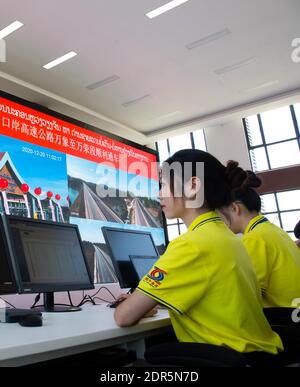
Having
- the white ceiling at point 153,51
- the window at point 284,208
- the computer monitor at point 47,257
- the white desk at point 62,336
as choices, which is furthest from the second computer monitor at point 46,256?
the window at point 284,208

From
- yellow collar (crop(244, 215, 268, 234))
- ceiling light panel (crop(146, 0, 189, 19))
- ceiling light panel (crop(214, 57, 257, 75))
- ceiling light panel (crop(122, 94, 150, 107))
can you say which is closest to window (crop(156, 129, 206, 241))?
ceiling light panel (crop(122, 94, 150, 107))

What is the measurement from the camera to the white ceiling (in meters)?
3.87

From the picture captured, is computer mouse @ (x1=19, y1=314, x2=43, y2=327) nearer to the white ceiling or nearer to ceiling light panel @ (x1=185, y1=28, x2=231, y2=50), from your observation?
the white ceiling

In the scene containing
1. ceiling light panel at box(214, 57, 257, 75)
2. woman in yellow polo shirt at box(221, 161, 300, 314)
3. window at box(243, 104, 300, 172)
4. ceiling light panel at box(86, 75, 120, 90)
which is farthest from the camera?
window at box(243, 104, 300, 172)

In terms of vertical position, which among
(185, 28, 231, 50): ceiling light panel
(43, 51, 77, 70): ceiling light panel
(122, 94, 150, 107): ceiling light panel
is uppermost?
(43, 51, 77, 70): ceiling light panel

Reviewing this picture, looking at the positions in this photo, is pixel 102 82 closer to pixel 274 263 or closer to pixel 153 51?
pixel 153 51

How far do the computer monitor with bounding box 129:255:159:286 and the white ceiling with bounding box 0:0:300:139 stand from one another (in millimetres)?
2885

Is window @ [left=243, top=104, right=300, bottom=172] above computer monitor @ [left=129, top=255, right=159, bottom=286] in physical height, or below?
above

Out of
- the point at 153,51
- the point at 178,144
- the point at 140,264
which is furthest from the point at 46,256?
the point at 178,144

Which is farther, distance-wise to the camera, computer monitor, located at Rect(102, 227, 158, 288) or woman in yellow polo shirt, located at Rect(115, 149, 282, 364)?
computer monitor, located at Rect(102, 227, 158, 288)

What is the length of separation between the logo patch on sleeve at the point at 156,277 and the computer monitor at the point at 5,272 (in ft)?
2.13

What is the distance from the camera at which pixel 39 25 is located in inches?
157

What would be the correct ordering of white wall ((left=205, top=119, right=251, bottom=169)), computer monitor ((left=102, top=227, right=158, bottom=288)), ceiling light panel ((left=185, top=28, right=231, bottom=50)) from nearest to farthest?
computer monitor ((left=102, top=227, right=158, bottom=288)) → ceiling light panel ((left=185, top=28, right=231, bottom=50)) → white wall ((left=205, top=119, right=251, bottom=169))

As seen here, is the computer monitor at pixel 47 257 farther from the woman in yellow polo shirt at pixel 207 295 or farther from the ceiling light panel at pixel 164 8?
the ceiling light panel at pixel 164 8
